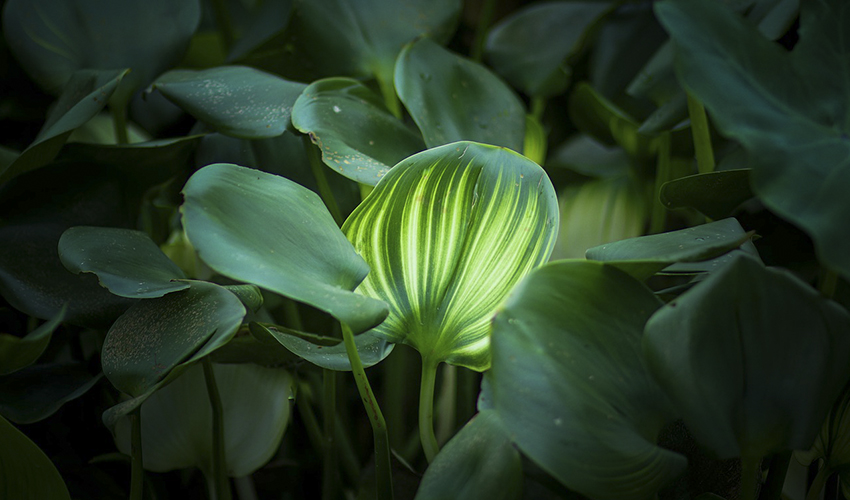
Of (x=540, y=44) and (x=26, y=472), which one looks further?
(x=540, y=44)

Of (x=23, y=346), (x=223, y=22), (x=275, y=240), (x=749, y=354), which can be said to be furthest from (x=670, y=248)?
(x=223, y=22)

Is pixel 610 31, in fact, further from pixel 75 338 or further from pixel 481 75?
pixel 75 338

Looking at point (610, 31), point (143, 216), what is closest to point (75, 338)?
point (143, 216)

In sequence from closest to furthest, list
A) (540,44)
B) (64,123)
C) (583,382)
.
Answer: (583,382) < (64,123) < (540,44)

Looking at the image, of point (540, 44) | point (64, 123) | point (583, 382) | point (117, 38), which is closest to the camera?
point (583, 382)

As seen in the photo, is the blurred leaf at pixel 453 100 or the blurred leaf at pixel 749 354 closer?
the blurred leaf at pixel 749 354

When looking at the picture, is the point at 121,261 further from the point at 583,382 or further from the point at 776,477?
the point at 776,477

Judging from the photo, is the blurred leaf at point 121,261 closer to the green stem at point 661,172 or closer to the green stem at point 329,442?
the green stem at point 329,442

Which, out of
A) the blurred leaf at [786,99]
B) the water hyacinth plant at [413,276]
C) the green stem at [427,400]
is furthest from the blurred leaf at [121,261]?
the blurred leaf at [786,99]
